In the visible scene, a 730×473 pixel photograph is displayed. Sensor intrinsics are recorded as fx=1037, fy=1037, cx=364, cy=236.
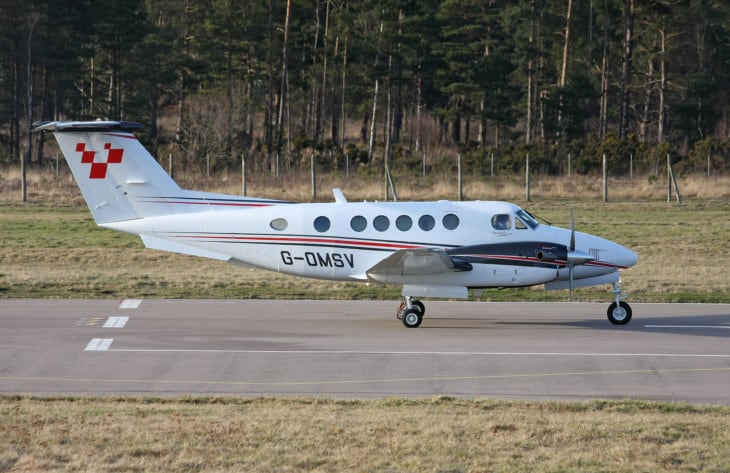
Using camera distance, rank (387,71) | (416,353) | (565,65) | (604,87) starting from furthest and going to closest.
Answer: (604,87), (565,65), (387,71), (416,353)

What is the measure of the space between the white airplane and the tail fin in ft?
0.06

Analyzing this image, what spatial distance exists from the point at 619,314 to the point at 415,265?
3.99m

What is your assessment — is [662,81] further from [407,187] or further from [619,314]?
[619,314]

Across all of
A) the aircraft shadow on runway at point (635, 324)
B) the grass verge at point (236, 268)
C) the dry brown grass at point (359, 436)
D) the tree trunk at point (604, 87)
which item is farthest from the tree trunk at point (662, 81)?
the dry brown grass at point (359, 436)

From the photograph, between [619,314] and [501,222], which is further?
[619,314]

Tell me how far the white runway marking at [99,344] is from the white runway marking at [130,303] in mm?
3684

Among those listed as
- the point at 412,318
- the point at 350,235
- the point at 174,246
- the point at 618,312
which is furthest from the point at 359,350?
the point at 618,312

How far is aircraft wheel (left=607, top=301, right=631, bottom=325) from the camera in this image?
1928cm

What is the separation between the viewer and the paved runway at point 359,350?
46.6 ft

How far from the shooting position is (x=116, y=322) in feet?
63.4

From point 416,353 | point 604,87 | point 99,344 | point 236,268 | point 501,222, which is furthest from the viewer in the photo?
point 604,87

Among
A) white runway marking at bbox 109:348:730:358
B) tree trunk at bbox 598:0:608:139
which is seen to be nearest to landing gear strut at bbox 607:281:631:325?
white runway marking at bbox 109:348:730:358

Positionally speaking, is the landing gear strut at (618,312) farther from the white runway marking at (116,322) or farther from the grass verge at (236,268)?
the white runway marking at (116,322)

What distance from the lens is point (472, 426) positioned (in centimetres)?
1138
